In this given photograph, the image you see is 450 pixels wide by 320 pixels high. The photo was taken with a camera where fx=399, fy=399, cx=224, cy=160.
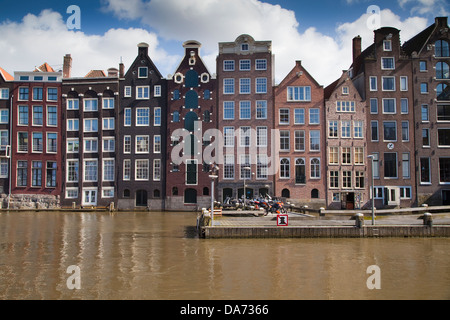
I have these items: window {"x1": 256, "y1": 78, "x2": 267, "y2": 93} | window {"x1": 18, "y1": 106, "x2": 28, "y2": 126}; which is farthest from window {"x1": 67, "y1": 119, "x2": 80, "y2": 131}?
window {"x1": 256, "y1": 78, "x2": 267, "y2": 93}

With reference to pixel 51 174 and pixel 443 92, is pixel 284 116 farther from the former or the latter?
pixel 51 174

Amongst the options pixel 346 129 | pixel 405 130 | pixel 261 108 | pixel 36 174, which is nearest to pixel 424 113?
pixel 405 130

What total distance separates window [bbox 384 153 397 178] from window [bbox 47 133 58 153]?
44162 mm

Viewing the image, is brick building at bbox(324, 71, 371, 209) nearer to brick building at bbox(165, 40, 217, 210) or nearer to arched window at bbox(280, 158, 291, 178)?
arched window at bbox(280, 158, 291, 178)

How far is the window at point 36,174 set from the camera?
2146 inches

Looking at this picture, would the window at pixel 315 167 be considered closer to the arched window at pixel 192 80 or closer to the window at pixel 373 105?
the window at pixel 373 105

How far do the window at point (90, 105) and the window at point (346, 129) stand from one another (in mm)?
→ 33512

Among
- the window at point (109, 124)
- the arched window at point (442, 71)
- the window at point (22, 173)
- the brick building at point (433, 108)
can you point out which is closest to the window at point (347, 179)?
the brick building at point (433, 108)

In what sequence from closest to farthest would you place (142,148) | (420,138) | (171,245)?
(171,245) → (420,138) → (142,148)

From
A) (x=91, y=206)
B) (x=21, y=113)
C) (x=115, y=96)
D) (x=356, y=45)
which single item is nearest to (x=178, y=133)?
(x=115, y=96)

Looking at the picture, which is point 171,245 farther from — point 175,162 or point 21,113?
point 21,113

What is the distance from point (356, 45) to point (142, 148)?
111 feet

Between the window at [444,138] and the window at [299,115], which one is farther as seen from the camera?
the window at [299,115]

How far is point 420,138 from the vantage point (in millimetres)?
50688
